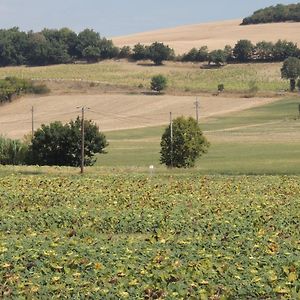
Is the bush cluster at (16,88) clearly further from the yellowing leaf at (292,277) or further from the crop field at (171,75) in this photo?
the yellowing leaf at (292,277)

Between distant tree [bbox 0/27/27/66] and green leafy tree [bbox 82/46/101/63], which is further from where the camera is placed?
green leafy tree [bbox 82/46/101/63]

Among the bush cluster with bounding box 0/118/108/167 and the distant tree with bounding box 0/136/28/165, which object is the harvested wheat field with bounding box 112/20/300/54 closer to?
the distant tree with bounding box 0/136/28/165

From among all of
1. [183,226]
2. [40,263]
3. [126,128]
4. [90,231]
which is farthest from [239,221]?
[126,128]

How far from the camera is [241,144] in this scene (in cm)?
8250

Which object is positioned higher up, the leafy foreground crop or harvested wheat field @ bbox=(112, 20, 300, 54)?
harvested wheat field @ bbox=(112, 20, 300, 54)

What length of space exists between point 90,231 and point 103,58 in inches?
5850

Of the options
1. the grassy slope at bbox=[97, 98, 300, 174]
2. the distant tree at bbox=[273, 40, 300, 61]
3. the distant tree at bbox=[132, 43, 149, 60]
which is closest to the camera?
the grassy slope at bbox=[97, 98, 300, 174]

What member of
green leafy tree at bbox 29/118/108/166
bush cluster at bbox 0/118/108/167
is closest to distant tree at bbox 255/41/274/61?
bush cluster at bbox 0/118/108/167

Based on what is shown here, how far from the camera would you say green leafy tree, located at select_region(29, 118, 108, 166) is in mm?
62969

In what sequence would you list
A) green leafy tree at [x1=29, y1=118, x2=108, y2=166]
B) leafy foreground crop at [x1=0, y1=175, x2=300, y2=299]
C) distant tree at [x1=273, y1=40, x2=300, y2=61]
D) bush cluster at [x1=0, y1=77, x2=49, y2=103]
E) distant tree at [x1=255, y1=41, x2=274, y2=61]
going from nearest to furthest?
leafy foreground crop at [x1=0, y1=175, x2=300, y2=299]
green leafy tree at [x1=29, y1=118, x2=108, y2=166]
bush cluster at [x1=0, y1=77, x2=49, y2=103]
distant tree at [x1=273, y1=40, x2=300, y2=61]
distant tree at [x1=255, y1=41, x2=274, y2=61]

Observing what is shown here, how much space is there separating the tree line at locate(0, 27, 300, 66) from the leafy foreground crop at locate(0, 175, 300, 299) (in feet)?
426

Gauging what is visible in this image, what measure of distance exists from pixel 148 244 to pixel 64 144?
44986 mm

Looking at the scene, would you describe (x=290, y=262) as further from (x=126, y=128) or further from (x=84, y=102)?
(x=84, y=102)

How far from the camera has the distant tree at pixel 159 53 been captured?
159538mm
